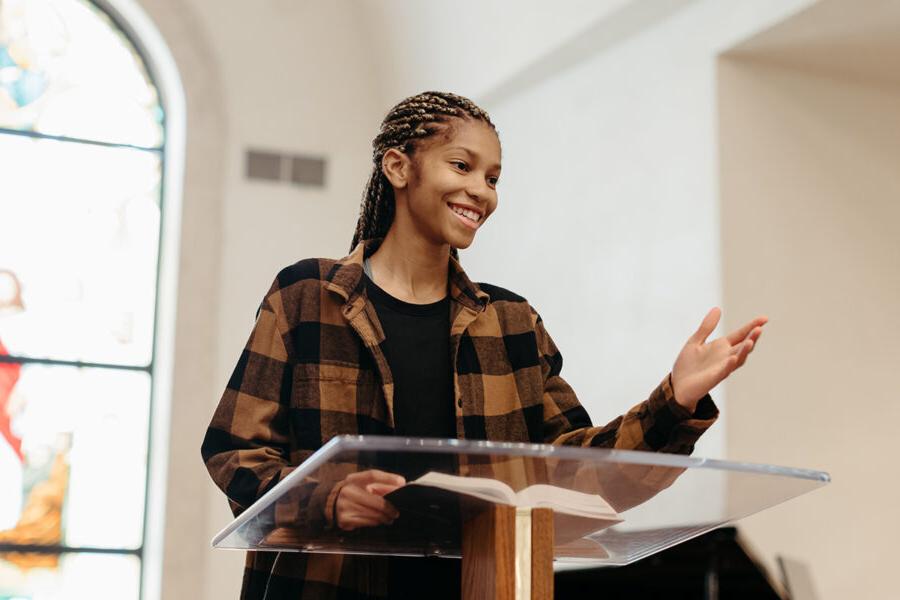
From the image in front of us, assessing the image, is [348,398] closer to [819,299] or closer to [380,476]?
[380,476]

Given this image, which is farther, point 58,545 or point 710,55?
point 58,545

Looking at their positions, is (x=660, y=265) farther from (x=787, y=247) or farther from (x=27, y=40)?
(x=27, y=40)

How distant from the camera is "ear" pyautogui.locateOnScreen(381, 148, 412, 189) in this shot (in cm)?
232

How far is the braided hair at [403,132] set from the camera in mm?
2281

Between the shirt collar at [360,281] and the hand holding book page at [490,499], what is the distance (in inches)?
24.2

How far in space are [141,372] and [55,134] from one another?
114 centimetres

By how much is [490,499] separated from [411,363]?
2.01ft

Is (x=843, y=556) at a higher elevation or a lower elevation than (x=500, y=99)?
lower

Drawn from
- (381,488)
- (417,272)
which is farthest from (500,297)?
(381,488)

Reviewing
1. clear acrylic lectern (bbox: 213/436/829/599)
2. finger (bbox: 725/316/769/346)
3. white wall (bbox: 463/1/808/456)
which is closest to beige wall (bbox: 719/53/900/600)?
white wall (bbox: 463/1/808/456)

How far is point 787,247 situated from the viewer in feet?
15.9

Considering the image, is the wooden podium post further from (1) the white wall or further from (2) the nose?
(1) the white wall

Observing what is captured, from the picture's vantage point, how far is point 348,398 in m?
2.06

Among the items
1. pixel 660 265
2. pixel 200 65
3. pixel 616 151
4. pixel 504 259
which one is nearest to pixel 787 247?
pixel 660 265
